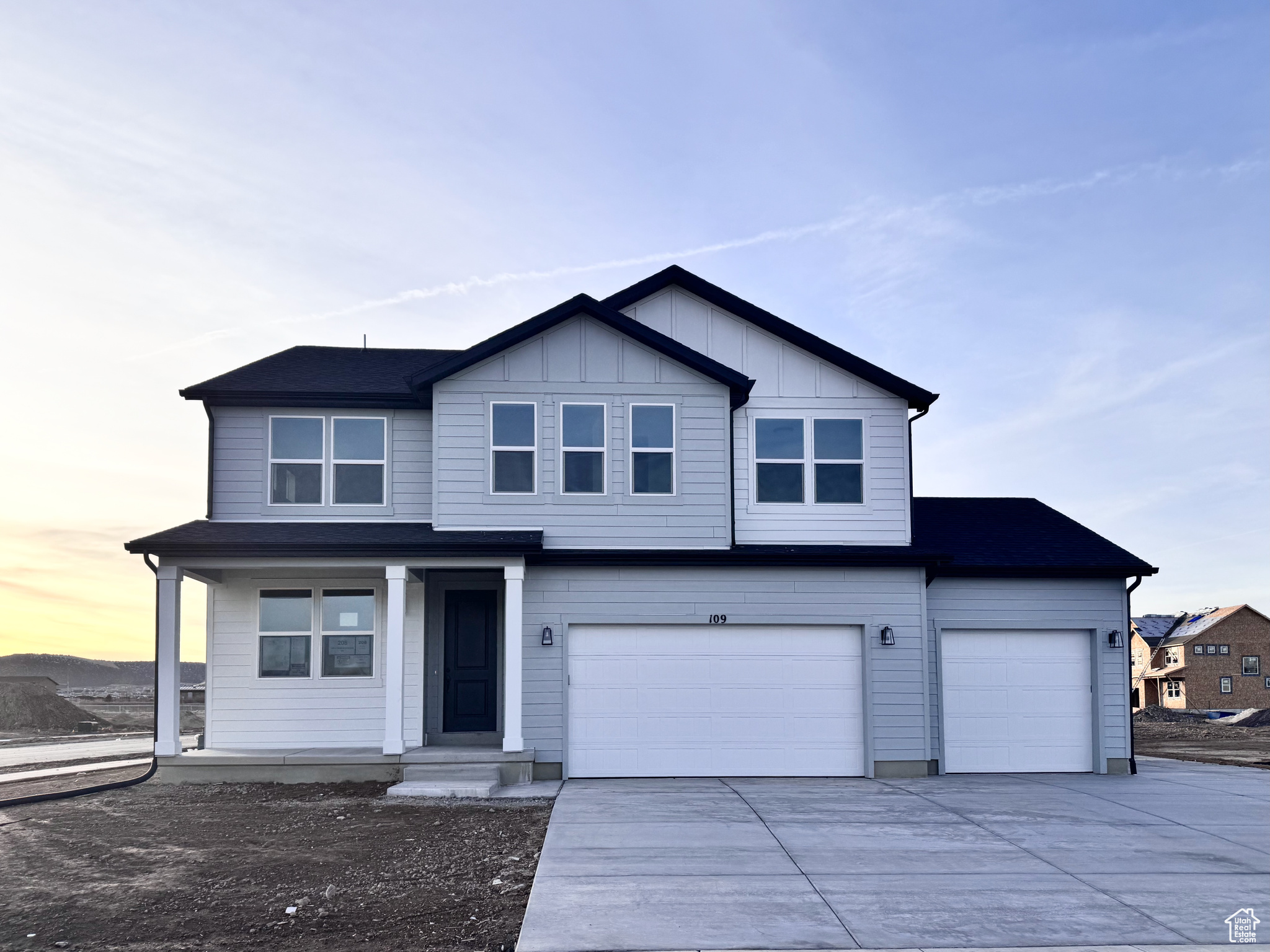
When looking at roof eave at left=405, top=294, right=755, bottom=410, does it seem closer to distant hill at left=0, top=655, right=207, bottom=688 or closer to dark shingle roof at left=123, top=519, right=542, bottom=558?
dark shingle roof at left=123, top=519, right=542, bottom=558

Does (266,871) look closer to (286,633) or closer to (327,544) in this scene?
(327,544)

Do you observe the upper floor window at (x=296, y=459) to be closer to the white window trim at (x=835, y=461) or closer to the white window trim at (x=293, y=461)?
the white window trim at (x=293, y=461)

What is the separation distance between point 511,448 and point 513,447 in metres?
0.04

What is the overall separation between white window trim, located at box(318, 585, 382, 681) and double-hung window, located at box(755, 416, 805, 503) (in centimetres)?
592

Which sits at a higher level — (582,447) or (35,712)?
(582,447)

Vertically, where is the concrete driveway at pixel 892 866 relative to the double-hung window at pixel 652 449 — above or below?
below

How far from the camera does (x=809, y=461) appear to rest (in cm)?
1497

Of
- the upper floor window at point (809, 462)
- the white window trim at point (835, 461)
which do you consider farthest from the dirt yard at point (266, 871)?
the white window trim at point (835, 461)

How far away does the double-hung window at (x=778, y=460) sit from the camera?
587 inches

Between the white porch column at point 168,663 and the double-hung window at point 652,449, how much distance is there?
6.49 metres

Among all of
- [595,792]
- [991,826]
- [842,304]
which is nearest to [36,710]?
[595,792]

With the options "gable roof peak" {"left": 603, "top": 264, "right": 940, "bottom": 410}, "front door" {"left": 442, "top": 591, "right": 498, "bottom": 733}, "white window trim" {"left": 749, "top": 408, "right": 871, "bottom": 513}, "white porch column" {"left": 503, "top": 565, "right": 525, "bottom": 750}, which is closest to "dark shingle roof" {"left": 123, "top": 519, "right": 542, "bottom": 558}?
"white porch column" {"left": 503, "top": 565, "right": 525, "bottom": 750}

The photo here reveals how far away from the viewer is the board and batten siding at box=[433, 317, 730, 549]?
1430 centimetres

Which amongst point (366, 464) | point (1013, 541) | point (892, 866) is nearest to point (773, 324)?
point (1013, 541)
